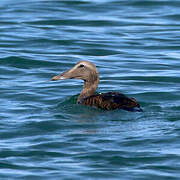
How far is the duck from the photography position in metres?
11.3

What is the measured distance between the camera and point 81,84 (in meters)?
14.7

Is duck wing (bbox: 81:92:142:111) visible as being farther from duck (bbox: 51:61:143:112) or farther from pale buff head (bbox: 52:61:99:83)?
pale buff head (bbox: 52:61:99:83)

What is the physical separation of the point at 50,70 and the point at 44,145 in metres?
6.18

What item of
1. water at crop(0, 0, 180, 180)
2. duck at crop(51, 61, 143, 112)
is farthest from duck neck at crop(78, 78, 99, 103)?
water at crop(0, 0, 180, 180)

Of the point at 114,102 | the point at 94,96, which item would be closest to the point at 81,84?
the point at 94,96

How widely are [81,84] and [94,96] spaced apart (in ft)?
9.21

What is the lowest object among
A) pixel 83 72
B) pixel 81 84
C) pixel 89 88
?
pixel 81 84

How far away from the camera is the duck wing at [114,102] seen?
442 inches

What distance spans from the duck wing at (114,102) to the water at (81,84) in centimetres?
10

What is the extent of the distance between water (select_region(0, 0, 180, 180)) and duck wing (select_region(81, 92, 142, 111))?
0.10 metres

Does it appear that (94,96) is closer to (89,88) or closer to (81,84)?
(89,88)

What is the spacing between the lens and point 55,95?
13438mm

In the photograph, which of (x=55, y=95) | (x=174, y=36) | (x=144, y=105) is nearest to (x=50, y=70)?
(x=55, y=95)

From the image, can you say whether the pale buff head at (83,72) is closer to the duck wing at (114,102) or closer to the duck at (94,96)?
the duck at (94,96)
